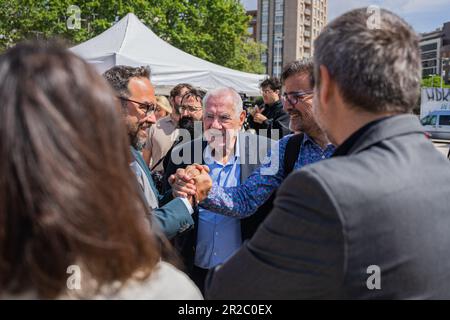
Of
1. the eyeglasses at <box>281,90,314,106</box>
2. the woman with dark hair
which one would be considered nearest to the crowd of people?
the woman with dark hair

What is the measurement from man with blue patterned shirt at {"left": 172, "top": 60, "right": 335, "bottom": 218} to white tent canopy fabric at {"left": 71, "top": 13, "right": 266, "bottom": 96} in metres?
4.62

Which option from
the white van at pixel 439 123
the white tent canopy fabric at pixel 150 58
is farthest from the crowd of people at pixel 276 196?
the white van at pixel 439 123

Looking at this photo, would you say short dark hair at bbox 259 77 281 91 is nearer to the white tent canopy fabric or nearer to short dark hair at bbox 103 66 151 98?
the white tent canopy fabric

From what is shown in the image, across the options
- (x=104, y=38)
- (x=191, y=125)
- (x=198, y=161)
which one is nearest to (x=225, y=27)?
(x=104, y=38)

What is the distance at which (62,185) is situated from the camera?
30.7 inches

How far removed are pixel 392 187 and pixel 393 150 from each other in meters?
0.12

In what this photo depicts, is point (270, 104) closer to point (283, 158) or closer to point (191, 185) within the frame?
point (283, 158)

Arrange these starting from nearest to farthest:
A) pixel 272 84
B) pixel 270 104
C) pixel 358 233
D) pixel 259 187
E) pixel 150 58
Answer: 1. pixel 358 233
2. pixel 259 187
3. pixel 272 84
4. pixel 270 104
5. pixel 150 58

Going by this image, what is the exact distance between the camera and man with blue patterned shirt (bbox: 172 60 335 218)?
7.47 feet

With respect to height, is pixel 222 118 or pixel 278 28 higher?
pixel 278 28

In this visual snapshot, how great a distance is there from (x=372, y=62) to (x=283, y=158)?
1224mm

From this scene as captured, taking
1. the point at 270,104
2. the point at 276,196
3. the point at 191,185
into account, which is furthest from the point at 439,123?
the point at 276,196

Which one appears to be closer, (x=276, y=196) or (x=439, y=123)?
(x=276, y=196)

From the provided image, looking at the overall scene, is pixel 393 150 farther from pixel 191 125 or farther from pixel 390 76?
pixel 191 125
